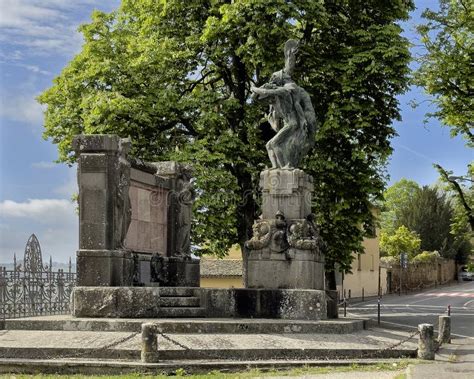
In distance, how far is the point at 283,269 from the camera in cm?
1639

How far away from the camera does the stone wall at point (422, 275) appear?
69.9 metres

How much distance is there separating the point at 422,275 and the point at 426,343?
64.6 m

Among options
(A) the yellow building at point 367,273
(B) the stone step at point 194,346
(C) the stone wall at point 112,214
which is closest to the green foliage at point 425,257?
(A) the yellow building at point 367,273

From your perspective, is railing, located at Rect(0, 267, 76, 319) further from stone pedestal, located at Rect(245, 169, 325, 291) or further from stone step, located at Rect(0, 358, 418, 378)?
stone step, located at Rect(0, 358, 418, 378)

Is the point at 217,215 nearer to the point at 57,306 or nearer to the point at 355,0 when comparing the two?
the point at 57,306

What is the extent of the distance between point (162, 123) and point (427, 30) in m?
11.2

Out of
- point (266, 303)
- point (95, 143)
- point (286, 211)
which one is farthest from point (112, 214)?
point (286, 211)

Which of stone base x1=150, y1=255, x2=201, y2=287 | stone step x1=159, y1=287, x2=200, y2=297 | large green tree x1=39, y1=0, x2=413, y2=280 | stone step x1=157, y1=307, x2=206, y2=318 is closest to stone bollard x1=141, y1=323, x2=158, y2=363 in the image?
stone step x1=157, y1=307, x2=206, y2=318

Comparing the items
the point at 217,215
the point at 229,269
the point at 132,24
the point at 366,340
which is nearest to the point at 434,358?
the point at 366,340

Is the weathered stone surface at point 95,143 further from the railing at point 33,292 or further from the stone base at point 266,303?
Answer: the railing at point 33,292

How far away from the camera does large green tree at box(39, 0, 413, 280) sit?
25125 mm

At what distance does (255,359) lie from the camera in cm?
1250

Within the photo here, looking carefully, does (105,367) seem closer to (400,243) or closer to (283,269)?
(283,269)

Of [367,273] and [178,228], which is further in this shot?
[367,273]
